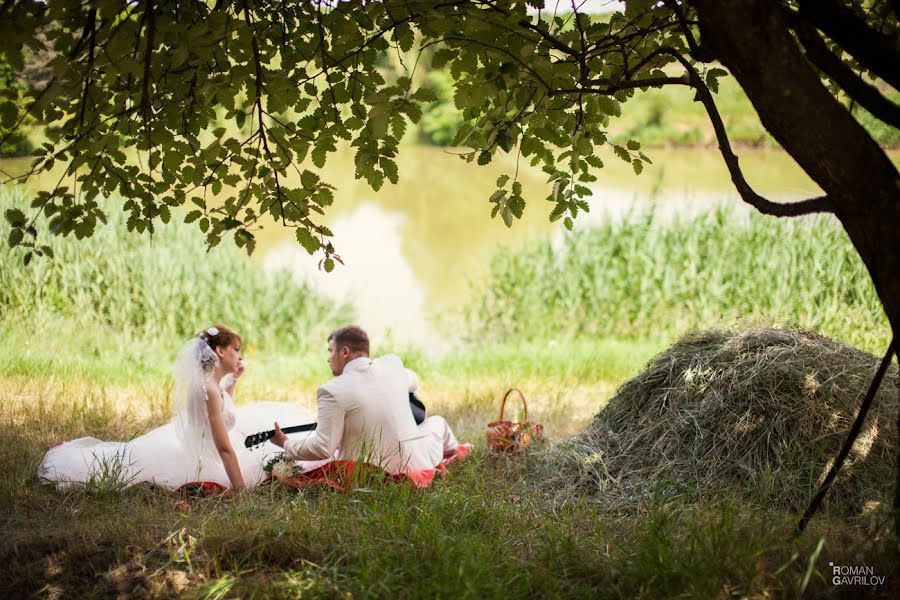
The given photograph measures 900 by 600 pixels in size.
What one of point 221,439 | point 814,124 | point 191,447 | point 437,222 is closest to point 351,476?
point 221,439

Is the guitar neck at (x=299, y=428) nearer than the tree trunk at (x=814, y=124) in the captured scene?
No

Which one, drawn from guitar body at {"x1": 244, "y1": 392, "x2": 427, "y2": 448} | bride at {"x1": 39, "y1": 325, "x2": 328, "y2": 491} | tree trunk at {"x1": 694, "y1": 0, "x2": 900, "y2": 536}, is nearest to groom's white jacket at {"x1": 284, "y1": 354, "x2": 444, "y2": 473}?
bride at {"x1": 39, "y1": 325, "x2": 328, "y2": 491}

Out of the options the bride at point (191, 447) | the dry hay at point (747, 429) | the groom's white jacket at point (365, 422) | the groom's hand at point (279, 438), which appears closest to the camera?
the dry hay at point (747, 429)

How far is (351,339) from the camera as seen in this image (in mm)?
5129

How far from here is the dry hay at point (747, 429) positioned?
427cm

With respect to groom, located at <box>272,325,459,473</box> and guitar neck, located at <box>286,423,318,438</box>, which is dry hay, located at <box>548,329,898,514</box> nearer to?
groom, located at <box>272,325,459,473</box>

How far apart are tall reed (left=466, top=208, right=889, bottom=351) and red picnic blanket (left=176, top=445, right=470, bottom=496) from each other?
5.60m

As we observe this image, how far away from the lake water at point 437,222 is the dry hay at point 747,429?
189 inches

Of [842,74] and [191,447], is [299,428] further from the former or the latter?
[842,74]

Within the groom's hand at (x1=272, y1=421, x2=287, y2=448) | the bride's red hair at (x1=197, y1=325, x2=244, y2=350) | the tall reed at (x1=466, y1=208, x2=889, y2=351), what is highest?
the tall reed at (x1=466, y1=208, x2=889, y2=351)

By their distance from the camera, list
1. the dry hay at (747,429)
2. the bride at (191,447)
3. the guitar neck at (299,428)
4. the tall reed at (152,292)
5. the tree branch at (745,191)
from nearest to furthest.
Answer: the tree branch at (745,191)
the dry hay at (747,429)
the bride at (191,447)
the guitar neck at (299,428)
the tall reed at (152,292)

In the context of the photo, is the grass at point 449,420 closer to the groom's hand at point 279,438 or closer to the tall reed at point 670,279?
the tall reed at point 670,279

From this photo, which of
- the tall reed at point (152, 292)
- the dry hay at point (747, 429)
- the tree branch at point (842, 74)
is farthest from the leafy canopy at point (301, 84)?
the tall reed at point (152, 292)

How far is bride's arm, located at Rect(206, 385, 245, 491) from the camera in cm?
476
